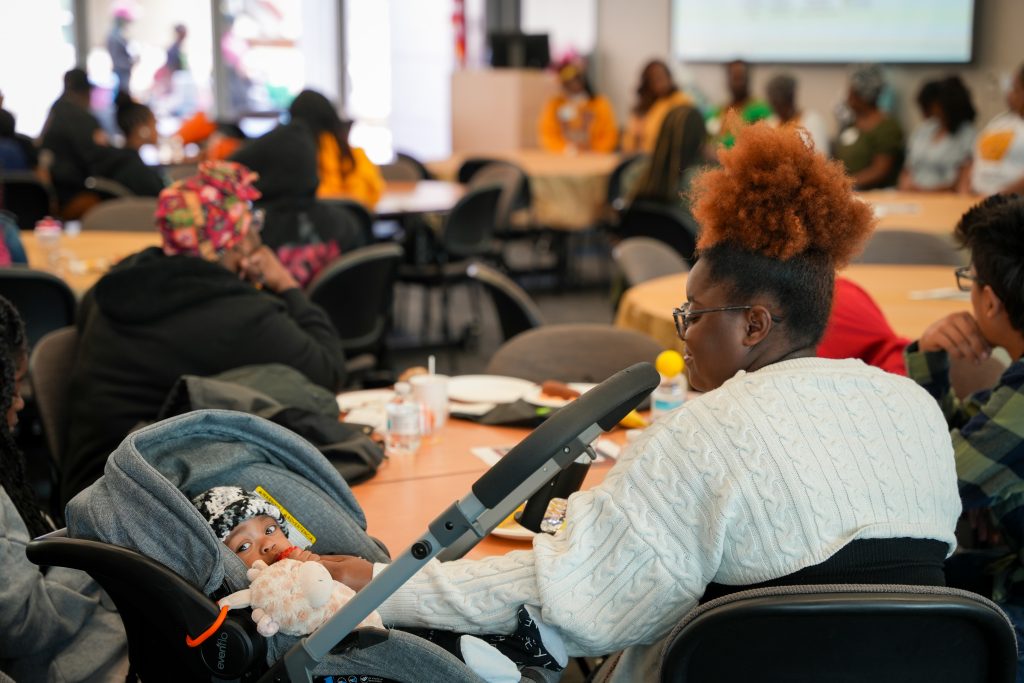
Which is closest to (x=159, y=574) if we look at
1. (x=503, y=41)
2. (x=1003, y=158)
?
(x=1003, y=158)

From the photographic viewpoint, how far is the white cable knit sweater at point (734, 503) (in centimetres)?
138

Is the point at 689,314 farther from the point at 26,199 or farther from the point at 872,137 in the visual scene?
the point at 872,137

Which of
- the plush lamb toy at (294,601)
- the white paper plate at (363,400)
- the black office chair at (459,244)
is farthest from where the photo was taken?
the black office chair at (459,244)

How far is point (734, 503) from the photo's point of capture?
1.37 m

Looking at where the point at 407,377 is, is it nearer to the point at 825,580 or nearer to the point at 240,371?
the point at 240,371

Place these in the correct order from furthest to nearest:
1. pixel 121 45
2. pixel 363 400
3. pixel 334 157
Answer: pixel 121 45, pixel 334 157, pixel 363 400

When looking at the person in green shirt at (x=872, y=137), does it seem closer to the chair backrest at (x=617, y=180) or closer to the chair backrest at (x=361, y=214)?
the chair backrest at (x=617, y=180)

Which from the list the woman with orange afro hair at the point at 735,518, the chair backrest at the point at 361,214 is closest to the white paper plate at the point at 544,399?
the woman with orange afro hair at the point at 735,518

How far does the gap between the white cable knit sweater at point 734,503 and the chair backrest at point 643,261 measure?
9.11 feet

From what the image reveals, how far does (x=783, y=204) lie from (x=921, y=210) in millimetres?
4578

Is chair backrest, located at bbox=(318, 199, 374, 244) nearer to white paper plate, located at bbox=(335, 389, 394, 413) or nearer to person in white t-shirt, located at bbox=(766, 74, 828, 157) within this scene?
white paper plate, located at bbox=(335, 389, 394, 413)

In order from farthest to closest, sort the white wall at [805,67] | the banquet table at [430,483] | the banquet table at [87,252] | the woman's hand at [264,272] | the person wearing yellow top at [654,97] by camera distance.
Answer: the person wearing yellow top at [654,97] < the white wall at [805,67] < the banquet table at [87,252] < the woman's hand at [264,272] < the banquet table at [430,483]


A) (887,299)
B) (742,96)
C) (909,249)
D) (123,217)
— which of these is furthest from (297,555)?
(742,96)

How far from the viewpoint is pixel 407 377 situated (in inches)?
106
